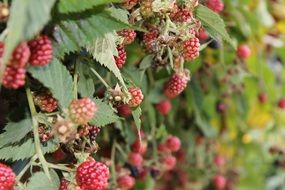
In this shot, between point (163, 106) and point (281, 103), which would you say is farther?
point (281, 103)

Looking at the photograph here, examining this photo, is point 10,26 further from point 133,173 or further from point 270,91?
point 270,91

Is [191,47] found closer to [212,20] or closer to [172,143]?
[212,20]

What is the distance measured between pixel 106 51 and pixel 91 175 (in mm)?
198

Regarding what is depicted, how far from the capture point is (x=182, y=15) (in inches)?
36.4

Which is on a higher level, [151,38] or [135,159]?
[151,38]

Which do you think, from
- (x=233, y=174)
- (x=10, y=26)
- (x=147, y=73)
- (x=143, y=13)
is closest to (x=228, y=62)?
(x=147, y=73)

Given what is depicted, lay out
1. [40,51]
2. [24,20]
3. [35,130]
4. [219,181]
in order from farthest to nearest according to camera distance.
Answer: [219,181]
[35,130]
[40,51]
[24,20]

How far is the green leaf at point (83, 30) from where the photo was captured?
793mm

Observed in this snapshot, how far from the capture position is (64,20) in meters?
0.79

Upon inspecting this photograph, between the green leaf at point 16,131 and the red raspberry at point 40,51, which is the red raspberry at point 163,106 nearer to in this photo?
the green leaf at point 16,131

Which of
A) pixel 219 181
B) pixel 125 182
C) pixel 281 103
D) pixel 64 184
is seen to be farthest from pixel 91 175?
pixel 281 103

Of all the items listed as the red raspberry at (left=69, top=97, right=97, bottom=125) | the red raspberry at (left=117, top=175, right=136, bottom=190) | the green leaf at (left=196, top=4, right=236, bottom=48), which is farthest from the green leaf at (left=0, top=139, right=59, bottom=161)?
the red raspberry at (left=117, top=175, right=136, bottom=190)

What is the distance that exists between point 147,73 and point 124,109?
0.42 ft

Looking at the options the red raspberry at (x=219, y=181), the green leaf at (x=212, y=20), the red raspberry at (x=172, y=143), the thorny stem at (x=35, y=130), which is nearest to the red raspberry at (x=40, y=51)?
the thorny stem at (x=35, y=130)
